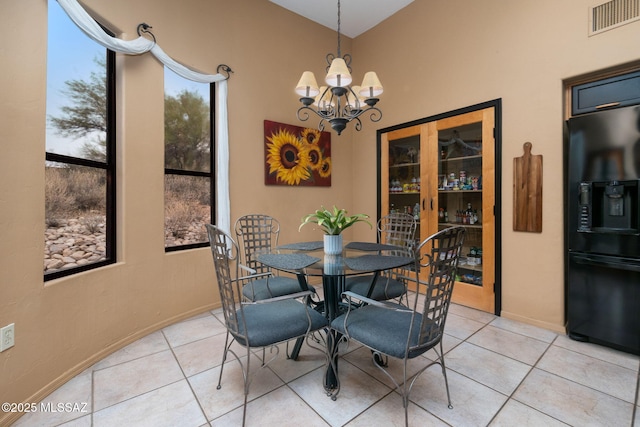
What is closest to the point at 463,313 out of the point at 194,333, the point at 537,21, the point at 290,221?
the point at 290,221

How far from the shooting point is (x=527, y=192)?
2.72 m

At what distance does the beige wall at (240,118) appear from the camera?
1.68 meters

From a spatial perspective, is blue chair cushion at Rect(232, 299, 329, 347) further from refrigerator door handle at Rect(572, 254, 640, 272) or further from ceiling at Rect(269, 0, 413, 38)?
ceiling at Rect(269, 0, 413, 38)

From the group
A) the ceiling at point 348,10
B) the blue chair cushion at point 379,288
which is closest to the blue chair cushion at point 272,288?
the blue chair cushion at point 379,288

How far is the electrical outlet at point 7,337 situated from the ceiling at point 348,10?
13.3 feet

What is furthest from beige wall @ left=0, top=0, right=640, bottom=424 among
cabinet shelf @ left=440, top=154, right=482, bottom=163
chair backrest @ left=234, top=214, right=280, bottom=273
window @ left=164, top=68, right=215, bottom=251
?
chair backrest @ left=234, top=214, right=280, bottom=273

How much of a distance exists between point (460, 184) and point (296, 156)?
207cm

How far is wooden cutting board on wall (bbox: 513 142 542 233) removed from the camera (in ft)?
8.75

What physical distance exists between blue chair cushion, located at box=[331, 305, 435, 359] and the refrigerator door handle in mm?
1704

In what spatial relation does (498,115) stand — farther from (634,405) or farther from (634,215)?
(634,405)

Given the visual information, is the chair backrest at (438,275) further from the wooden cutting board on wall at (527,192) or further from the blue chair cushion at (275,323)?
the wooden cutting board on wall at (527,192)

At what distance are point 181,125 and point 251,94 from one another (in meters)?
0.93

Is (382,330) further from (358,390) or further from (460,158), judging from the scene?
(460,158)

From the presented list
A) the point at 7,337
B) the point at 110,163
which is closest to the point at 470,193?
the point at 110,163
